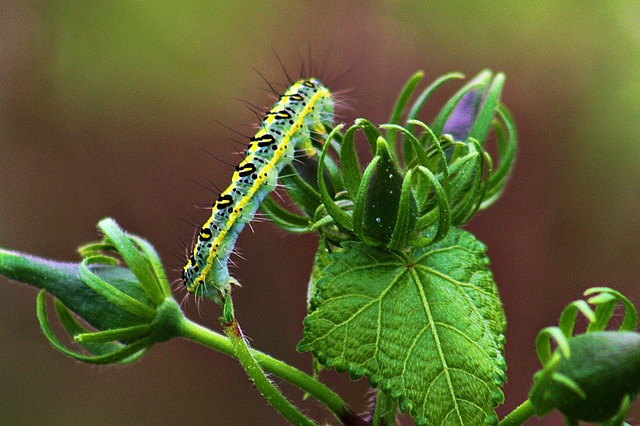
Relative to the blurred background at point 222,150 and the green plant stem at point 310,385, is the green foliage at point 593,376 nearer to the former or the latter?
the green plant stem at point 310,385

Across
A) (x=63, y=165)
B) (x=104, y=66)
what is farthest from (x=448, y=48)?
(x=63, y=165)

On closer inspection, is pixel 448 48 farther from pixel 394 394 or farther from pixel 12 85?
pixel 394 394

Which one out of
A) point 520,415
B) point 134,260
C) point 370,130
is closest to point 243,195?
point 134,260

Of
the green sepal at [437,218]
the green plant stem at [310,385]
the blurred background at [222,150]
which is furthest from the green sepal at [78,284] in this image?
the blurred background at [222,150]

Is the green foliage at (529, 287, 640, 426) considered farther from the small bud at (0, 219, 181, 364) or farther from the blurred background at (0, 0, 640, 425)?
the blurred background at (0, 0, 640, 425)

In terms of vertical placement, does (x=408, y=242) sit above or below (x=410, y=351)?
above

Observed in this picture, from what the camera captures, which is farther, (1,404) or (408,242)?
(1,404)

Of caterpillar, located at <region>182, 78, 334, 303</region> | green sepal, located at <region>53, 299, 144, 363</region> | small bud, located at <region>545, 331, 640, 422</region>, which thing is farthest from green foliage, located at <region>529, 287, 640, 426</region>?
green sepal, located at <region>53, 299, 144, 363</region>
